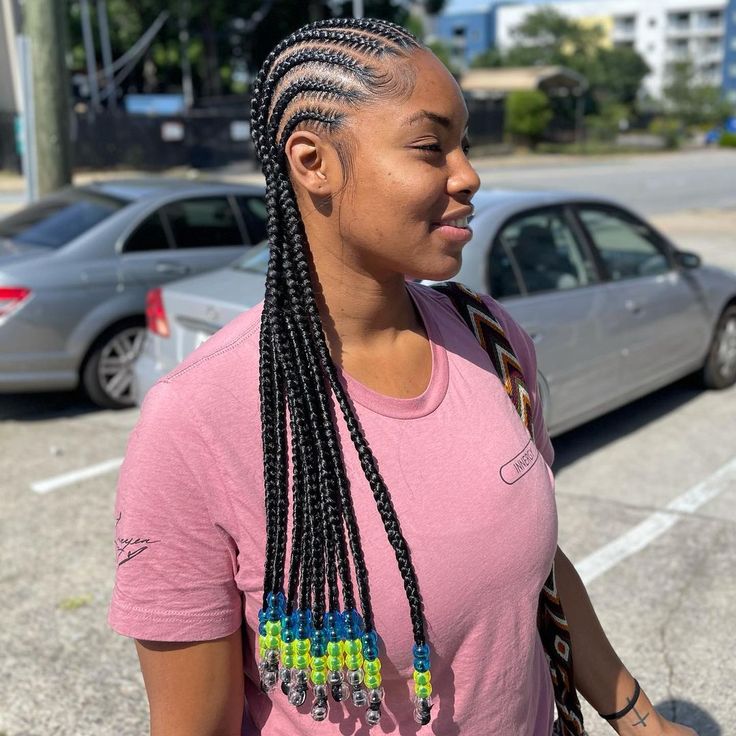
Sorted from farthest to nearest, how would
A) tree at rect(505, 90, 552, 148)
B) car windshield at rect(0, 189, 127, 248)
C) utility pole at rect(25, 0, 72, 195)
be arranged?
tree at rect(505, 90, 552, 148) < utility pole at rect(25, 0, 72, 195) < car windshield at rect(0, 189, 127, 248)

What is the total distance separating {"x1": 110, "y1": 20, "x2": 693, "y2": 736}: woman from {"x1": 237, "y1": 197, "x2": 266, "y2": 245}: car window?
5778mm

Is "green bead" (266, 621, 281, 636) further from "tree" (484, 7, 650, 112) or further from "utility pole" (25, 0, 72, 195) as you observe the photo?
"tree" (484, 7, 650, 112)

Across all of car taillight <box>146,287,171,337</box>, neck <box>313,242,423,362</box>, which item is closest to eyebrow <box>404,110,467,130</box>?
neck <box>313,242,423,362</box>

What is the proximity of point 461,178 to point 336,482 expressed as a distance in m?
0.46

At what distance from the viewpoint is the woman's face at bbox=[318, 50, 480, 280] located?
4.12 ft

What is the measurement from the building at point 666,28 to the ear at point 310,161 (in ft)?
380

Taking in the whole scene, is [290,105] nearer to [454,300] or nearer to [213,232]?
[454,300]

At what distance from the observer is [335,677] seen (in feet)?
4.10

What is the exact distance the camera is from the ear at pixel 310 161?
1.27m

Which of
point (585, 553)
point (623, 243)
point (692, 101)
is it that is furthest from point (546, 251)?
point (692, 101)

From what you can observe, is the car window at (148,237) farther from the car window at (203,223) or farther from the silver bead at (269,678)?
the silver bead at (269,678)

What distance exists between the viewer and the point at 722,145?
187 feet

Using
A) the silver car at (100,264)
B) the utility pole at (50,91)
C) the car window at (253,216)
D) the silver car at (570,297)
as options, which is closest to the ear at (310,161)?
the silver car at (570,297)

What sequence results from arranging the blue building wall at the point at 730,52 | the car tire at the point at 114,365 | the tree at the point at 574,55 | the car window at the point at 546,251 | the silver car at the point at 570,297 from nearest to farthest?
1. the silver car at the point at 570,297
2. the car window at the point at 546,251
3. the car tire at the point at 114,365
4. the tree at the point at 574,55
5. the blue building wall at the point at 730,52
